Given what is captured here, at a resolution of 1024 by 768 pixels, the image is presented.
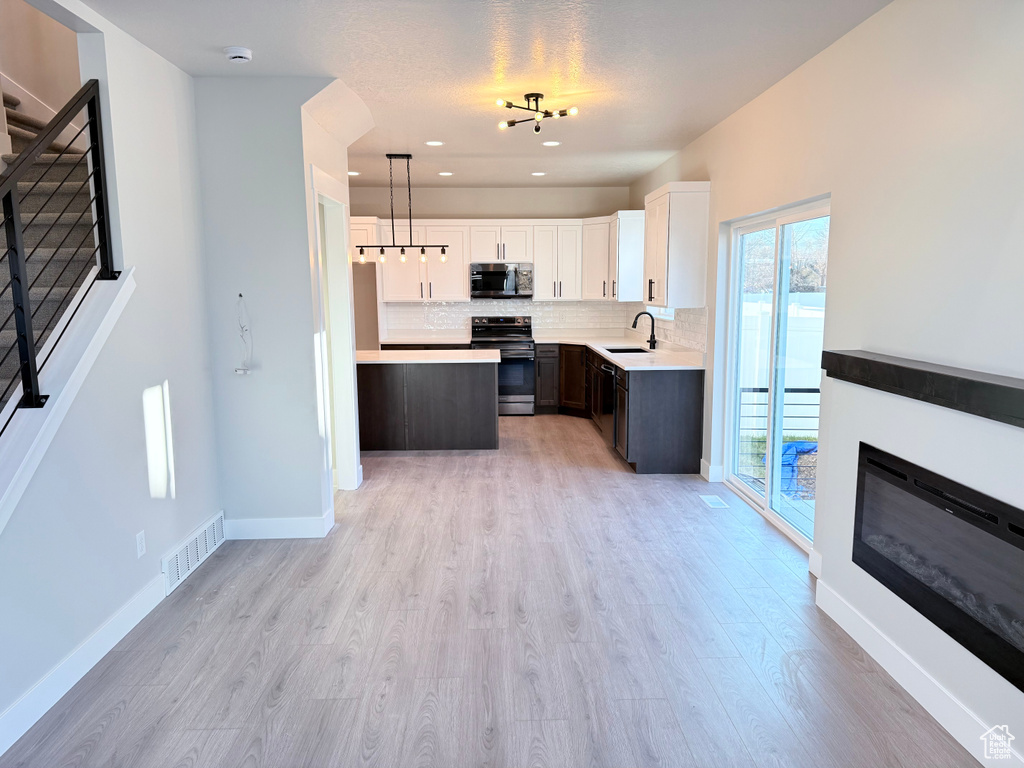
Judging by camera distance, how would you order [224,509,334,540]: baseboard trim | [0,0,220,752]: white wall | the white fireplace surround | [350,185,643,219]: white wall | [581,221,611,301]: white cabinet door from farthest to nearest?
[350,185,643,219]: white wall
[581,221,611,301]: white cabinet door
[224,509,334,540]: baseboard trim
[0,0,220,752]: white wall
the white fireplace surround

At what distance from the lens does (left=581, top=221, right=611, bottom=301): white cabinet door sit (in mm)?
7975

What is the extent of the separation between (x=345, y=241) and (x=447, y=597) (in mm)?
2947

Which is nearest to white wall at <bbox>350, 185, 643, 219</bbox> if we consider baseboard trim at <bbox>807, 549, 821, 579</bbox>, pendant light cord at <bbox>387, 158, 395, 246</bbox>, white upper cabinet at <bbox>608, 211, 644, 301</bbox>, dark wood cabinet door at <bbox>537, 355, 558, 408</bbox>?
pendant light cord at <bbox>387, 158, 395, 246</bbox>

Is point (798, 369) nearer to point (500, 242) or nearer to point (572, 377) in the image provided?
point (572, 377)

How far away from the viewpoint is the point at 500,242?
8.16 m

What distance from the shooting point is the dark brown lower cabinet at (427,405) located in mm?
6277

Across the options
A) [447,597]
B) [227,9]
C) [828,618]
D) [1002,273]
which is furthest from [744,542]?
[227,9]

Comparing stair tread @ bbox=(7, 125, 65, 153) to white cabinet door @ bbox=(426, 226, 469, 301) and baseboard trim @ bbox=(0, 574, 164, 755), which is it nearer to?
baseboard trim @ bbox=(0, 574, 164, 755)

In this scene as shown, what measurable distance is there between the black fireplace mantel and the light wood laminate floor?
1181 millimetres

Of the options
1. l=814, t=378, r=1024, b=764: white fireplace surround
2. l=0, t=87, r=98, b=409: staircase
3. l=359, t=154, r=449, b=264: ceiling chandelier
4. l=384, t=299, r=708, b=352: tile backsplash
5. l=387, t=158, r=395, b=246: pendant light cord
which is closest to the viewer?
l=814, t=378, r=1024, b=764: white fireplace surround

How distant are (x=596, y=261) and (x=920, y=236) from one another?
18.2 ft

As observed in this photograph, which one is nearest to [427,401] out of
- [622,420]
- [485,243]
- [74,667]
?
[622,420]

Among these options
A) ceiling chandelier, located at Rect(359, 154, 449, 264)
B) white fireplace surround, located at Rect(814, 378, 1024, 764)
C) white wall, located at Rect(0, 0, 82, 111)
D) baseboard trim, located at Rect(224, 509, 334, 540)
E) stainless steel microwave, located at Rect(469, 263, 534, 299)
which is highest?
white wall, located at Rect(0, 0, 82, 111)

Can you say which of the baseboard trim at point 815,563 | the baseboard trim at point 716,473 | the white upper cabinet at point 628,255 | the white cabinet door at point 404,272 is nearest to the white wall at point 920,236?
the baseboard trim at point 815,563
